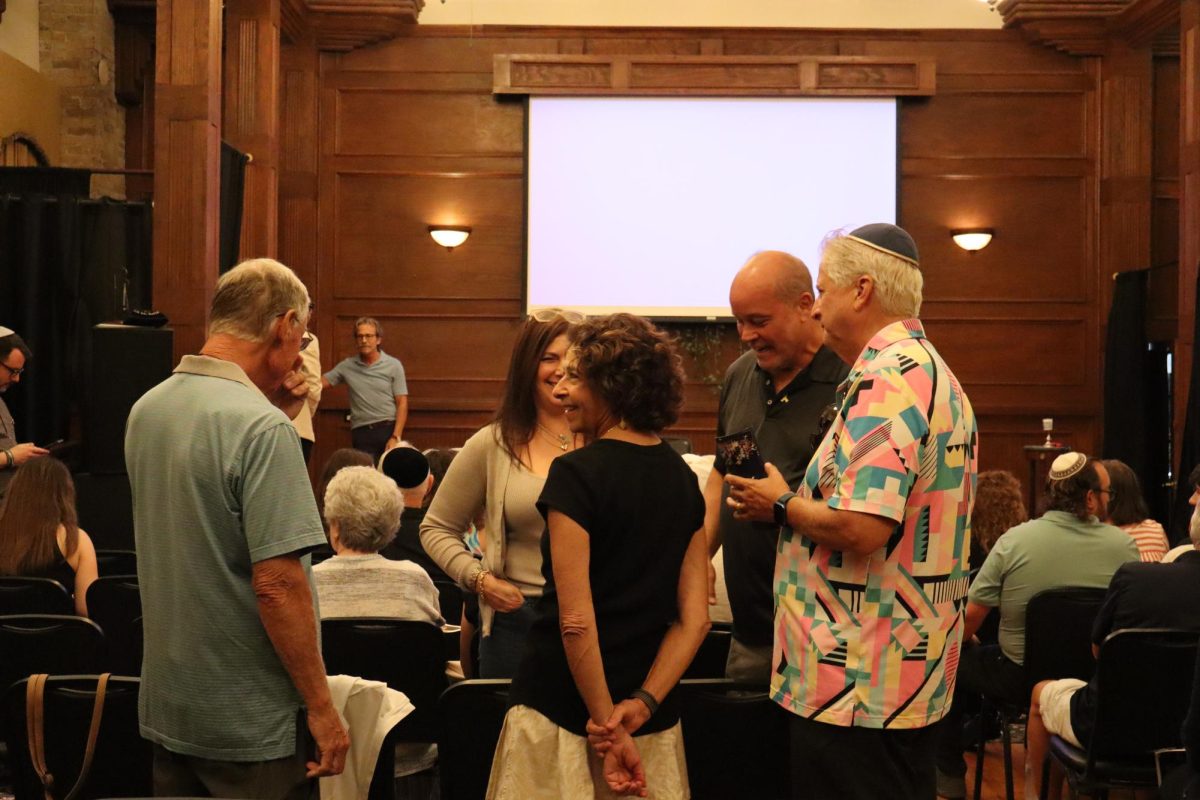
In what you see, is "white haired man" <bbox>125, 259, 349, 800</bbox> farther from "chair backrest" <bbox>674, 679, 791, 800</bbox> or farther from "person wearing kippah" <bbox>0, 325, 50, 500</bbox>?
"person wearing kippah" <bbox>0, 325, 50, 500</bbox>

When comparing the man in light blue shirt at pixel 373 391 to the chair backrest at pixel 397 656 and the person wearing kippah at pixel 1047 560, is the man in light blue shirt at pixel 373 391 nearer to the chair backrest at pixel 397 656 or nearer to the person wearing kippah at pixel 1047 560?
the person wearing kippah at pixel 1047 560

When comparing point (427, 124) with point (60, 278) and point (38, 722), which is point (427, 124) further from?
point (38, 722)

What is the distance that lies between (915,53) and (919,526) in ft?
30.2

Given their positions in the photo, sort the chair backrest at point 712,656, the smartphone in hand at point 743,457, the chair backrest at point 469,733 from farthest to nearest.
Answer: the chair backrest at point 712,656, the chair backrest at point 469,733, the smartphone in hand at point 743,457

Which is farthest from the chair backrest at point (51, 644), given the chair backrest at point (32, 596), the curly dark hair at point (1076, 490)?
the curly dark hair at point (1076, 490)

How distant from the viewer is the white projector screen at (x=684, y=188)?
10.4 meters

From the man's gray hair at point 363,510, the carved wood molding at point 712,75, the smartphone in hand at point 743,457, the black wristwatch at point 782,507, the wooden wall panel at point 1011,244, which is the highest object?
the carved wood molding at point 712,75

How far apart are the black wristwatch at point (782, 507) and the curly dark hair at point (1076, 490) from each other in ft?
7.49

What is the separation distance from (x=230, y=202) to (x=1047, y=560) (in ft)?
19.3

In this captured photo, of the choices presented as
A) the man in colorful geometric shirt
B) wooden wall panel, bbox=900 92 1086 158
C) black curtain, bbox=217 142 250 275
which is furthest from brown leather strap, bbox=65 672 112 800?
wooden wall panel, bbox=900 92 1086 158

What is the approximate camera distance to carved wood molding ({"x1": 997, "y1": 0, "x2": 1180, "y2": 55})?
32.9 feet

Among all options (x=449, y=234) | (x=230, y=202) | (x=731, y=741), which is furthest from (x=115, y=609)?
(x=449, y=234)

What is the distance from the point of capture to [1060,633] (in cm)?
394

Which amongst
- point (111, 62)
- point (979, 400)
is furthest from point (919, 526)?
point (111, 62)
